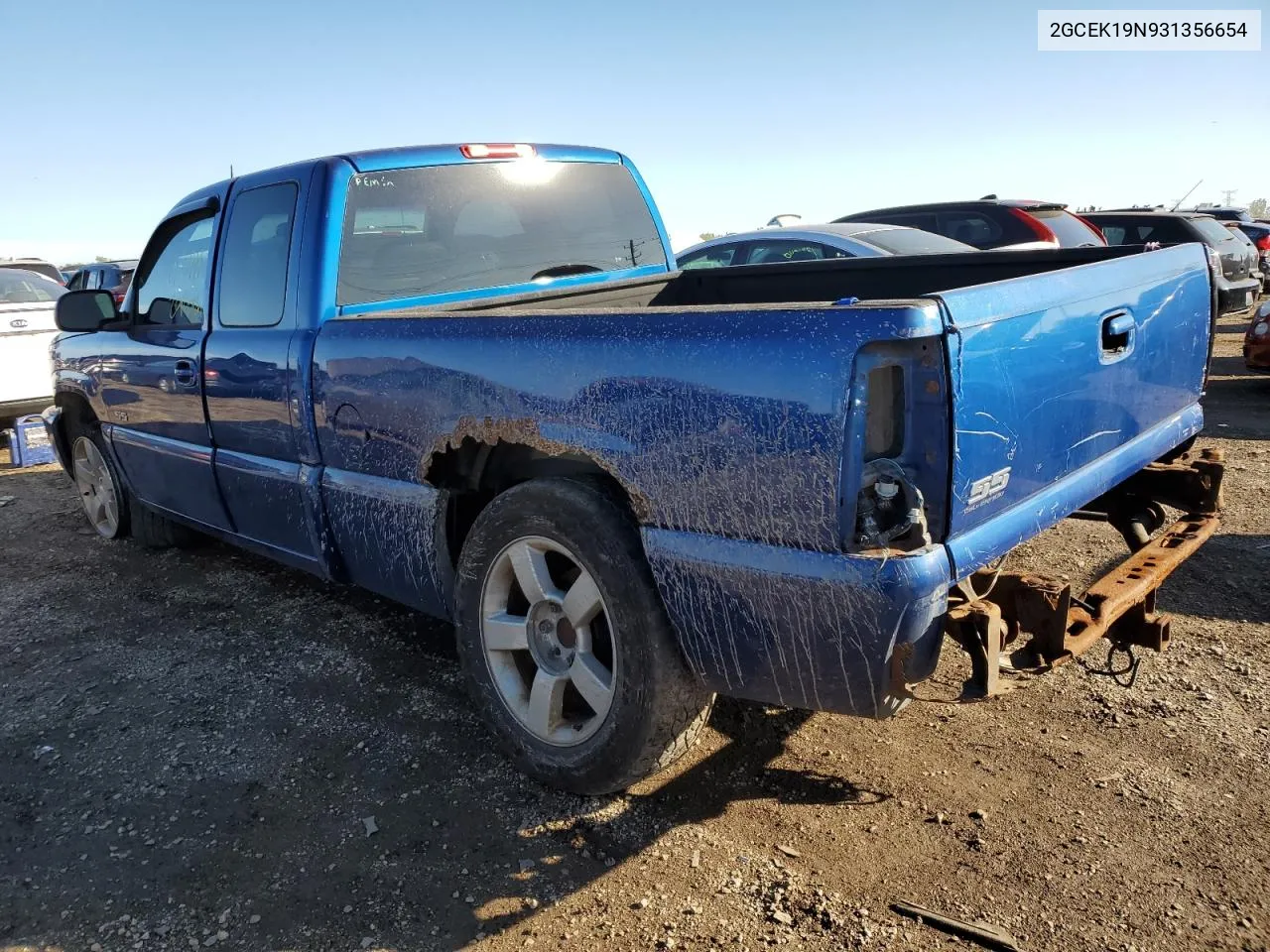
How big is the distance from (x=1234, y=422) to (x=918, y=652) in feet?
22.6

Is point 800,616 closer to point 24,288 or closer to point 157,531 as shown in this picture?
point 157,531

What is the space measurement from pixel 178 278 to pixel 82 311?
0.63 meters

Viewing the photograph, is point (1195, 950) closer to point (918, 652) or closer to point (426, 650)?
point (918, 652)

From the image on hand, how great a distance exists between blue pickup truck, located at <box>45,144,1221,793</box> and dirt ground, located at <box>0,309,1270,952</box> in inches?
13.6

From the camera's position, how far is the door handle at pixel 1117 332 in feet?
8.45

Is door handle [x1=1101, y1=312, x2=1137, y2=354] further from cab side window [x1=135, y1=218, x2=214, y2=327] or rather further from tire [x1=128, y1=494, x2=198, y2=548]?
tire [x1=128, y1=494, x2=198, y2=548]

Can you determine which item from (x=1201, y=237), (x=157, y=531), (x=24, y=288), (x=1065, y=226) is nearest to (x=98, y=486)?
(x=157, y=531)

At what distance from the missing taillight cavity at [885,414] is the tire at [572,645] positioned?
0.73 metres

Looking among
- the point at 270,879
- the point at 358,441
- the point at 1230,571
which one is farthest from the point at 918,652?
the point at 1230,571

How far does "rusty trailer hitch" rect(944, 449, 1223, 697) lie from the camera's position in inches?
87.7

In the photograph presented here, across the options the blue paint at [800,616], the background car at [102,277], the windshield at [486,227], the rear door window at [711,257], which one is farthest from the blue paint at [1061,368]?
the background car at [102,277]

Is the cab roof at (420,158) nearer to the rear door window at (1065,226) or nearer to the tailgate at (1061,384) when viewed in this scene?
the tailgate at (1061,384)

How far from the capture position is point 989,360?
83.5 inches

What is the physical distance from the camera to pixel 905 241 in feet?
24.2
